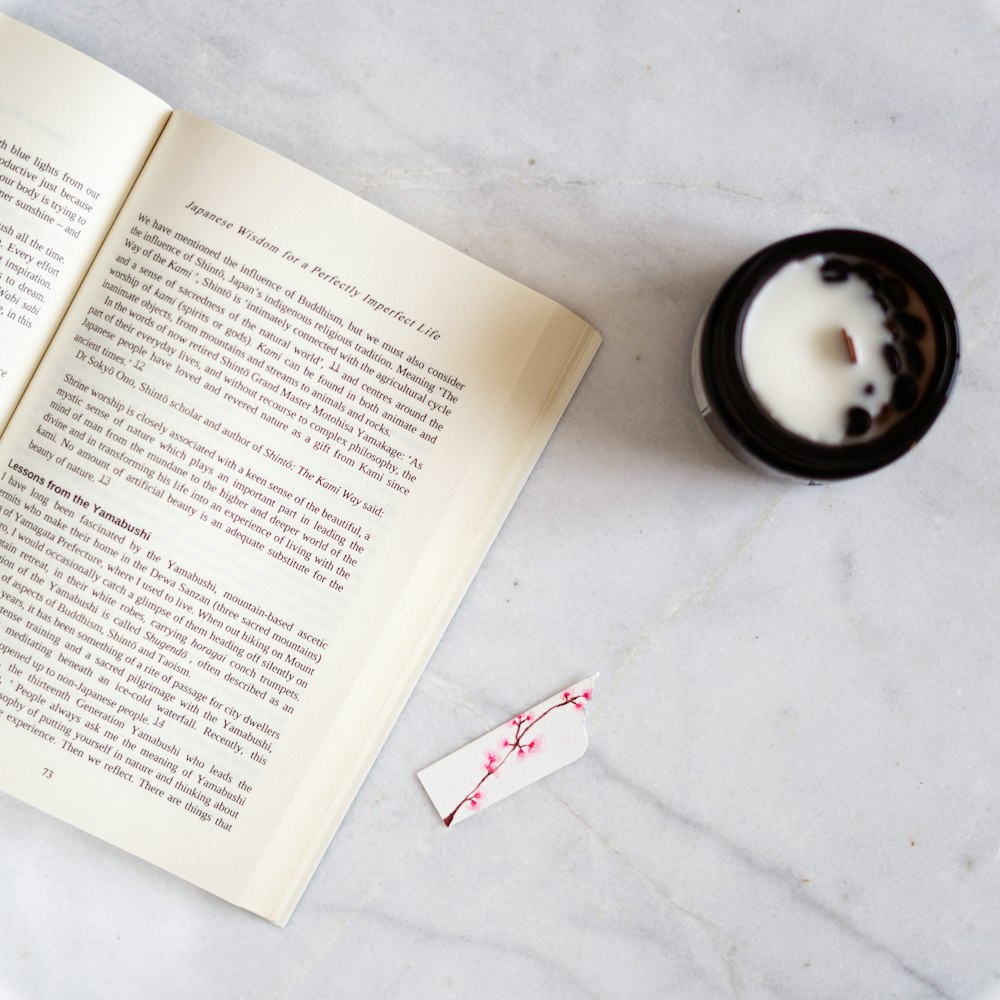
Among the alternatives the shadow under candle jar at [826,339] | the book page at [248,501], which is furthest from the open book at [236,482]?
the shadow under candle jar at [826,339]

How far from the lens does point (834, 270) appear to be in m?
0.45

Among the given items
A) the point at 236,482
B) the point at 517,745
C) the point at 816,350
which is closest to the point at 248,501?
the point at 236,482

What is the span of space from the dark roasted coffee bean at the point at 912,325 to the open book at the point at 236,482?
166mm

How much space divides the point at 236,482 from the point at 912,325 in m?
0.37

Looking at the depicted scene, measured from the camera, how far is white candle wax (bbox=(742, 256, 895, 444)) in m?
0.44

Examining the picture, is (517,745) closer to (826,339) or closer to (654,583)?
(654,583)

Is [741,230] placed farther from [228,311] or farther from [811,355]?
[228,311]

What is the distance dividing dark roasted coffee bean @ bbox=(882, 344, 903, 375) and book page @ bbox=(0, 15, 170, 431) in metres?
0.42

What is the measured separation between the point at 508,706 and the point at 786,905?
206 millimetres

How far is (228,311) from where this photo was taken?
513 mm

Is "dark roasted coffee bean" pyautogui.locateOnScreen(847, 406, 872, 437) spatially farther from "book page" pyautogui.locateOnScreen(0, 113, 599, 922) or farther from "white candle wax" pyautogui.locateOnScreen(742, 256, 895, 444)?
"book page" pyautogui.locateOnScreen(0, 113, 599, 922)

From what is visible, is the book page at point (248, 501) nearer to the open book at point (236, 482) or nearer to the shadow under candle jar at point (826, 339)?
the open book at point (236, 482)

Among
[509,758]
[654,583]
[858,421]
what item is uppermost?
[858,421]

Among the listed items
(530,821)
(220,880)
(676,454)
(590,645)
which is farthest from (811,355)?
(220,880)
